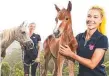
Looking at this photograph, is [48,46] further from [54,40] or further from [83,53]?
[83,53]

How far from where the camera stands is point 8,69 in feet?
5.61

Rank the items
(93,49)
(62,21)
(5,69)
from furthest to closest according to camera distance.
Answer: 1. (5,69)
2. (62,21)
3. (93,49)

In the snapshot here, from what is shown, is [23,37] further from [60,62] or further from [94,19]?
[94,19]

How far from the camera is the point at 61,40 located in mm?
1501

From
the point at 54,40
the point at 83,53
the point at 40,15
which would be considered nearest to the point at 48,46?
the point at 54,40

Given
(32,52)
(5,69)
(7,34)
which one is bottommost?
(5,69)

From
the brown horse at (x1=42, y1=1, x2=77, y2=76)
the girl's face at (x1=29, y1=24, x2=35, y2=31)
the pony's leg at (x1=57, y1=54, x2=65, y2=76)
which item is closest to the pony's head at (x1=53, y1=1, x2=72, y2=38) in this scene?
the brown horse at (x1=42, y1=1, x2=77, y2=76)

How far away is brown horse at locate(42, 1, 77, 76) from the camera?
4.72 feet

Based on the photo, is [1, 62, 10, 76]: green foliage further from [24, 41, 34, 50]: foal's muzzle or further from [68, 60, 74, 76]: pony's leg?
[68, 60, 74, 76]: pony's leg

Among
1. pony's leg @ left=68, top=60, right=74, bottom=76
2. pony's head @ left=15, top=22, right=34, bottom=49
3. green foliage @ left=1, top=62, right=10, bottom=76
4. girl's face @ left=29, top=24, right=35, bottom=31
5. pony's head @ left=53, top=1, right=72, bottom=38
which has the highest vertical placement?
pony's head @ left=53, top=1, right=72, bottom=38

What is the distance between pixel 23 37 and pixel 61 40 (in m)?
0.34

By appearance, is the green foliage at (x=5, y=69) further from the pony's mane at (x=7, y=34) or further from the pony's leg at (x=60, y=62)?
the pony's leg at (x=60, y=62)

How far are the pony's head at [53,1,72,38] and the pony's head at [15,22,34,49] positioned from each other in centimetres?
29

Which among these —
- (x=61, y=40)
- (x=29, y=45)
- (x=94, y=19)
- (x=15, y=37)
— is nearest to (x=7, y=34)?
(x=15, y=37)
